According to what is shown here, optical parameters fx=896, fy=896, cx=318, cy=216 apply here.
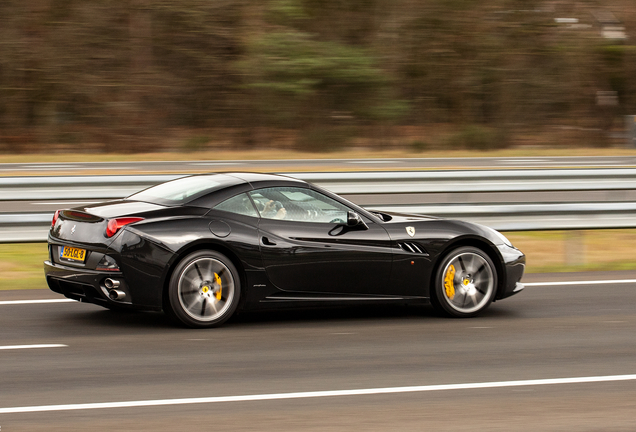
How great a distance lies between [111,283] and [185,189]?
1.08 metres

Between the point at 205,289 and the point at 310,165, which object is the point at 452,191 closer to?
the point at 205,289

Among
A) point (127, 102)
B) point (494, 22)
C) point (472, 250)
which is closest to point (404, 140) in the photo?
point (494, 22)

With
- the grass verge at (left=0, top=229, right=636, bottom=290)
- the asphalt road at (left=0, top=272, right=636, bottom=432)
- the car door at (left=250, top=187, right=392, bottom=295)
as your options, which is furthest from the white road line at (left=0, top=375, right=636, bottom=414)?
the grass verge at (left=0, top=229, right=636, bottom=290)

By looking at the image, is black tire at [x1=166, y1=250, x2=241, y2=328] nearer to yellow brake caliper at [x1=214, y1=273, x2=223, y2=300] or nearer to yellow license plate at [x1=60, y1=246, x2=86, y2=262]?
yellow brake caliper at [x1=214, y1=273, x2=223, y2=300]

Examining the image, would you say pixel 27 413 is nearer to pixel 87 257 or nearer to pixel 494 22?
pixel 87 257

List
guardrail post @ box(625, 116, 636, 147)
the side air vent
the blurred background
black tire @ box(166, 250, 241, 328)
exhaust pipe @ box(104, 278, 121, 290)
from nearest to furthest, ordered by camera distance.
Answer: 1. exhaust pipe @ box(104, 278, 121, 290)
2. black tire @ box(166, 250, 241, 328)
3. the side air vent
4. the blurred background
5. guardrail post @ box(625, 116, 636, 147)

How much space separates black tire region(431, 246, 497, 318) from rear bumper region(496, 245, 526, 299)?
9 centimetres

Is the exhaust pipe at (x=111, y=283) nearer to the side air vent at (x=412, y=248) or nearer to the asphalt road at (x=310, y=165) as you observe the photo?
the side air vent at (x=412, y=248)

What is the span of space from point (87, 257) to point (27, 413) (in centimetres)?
218

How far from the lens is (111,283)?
273 inches

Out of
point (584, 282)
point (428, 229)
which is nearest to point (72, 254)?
point (428, 229)

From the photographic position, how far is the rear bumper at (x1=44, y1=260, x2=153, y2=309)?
22.7ft

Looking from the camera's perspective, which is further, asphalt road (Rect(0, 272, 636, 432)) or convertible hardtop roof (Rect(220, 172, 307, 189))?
convertible hardtop roof (Rect(220, 172, 307, 189))

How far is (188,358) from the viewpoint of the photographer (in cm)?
628
